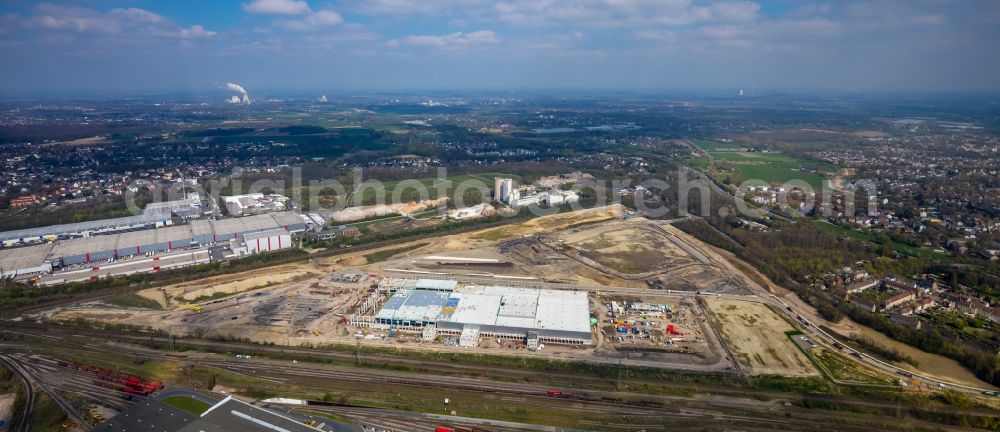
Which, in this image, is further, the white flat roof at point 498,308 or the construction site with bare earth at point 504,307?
the white flat roof at point 498,308

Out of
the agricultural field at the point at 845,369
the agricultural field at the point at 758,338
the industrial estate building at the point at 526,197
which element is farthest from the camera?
the industrial estate building at the point at 526,197

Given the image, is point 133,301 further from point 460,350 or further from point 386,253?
point 460,350

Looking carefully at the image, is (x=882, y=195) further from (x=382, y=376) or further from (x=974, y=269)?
(x=382, y=376)

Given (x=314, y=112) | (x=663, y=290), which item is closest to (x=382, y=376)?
(x=663, y=290)

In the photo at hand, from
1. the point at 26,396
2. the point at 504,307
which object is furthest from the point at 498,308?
the point at 26,396

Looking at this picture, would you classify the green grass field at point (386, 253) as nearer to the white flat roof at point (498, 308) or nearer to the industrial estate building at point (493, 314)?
the white flat roof at point (498, 308)

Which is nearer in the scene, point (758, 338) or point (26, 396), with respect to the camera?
point (26, 396)

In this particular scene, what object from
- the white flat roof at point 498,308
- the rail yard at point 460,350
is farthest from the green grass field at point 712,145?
the white flat roof at point 498,308
